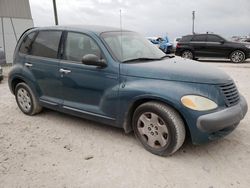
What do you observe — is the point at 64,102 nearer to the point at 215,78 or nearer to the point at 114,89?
the point at 114,89

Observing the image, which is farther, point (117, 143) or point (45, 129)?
point (45, 129)

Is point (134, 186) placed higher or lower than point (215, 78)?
lower

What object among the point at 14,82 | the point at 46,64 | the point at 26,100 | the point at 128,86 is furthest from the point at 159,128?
the point at 14,82

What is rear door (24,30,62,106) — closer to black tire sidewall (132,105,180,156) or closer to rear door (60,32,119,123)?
rear door (60,32,119,123)

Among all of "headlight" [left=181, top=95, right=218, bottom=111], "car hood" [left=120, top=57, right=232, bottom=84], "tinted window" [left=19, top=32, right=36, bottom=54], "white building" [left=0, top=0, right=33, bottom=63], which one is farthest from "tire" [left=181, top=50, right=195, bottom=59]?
"headlight" [left=181, top=95, right=218, bottom=111]

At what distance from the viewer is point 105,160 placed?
11.5ft

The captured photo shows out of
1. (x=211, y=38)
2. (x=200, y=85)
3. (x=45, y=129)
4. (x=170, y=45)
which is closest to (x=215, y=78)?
(x=200, y=85)

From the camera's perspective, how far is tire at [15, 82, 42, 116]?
5.05m

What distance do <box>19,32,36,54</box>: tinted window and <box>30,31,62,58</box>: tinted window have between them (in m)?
0.14

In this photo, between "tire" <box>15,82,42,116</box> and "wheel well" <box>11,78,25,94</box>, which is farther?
"wheel well" <box>11,78,25,94</box>

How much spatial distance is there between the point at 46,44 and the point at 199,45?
37.6 ft

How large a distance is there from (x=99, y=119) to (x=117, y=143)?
46cm

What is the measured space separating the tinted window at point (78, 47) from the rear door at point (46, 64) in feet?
0.74

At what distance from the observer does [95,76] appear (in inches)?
157
